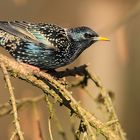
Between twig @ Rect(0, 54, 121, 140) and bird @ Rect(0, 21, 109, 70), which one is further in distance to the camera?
bird @ Rect(0, 21, 109, 70)

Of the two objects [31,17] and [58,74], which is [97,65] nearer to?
[31,17]

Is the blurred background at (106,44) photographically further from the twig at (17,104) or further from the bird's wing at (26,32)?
the twig at (17,104)

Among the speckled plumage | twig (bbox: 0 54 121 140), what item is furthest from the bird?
twig (bbox: 0 54 121 140)

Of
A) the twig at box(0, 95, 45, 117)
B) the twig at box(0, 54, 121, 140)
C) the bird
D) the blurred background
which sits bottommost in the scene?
the twig at box(0, 54, 121, 140)

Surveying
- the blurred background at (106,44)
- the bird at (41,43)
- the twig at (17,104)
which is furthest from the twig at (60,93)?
the blurred background at (106,44)

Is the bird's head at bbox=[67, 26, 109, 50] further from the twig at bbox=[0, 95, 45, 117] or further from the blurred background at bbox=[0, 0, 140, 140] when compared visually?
the blurred background at bbox=[0, 0, 140, 140]

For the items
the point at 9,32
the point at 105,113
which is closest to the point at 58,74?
the point at 105,113
